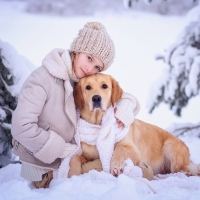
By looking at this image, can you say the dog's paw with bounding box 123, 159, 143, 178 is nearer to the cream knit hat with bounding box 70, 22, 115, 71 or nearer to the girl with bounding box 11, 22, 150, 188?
the girl with bounding box 11, 22, 150, 188

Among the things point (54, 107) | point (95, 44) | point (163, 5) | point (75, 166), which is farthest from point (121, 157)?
point (163, 5)

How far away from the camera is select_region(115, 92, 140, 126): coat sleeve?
1.91 m

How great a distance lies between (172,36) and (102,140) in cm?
155

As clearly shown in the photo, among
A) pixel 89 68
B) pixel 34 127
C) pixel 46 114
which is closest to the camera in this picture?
pixel 34 127

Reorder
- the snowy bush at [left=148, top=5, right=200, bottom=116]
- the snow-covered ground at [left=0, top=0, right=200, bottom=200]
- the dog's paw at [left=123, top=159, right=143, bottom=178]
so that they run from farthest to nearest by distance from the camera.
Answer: the snowy bush at [left=148, top=5, right=200, bottom=116], the snow-covered ground at [left=0, top=0, right=200, bottom=200], the dog's paw at [left=123, top=159, right=143, bottom=178]

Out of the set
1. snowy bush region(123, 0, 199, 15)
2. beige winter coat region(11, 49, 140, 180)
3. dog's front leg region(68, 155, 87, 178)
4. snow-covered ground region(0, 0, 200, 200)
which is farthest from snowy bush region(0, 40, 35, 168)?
snowy bush region(123, 0, 199, 15)

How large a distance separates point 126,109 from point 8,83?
1146 mm

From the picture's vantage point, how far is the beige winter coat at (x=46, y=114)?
1692mm

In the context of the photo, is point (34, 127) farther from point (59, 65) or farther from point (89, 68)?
point (89, 68)

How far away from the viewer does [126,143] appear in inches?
74.9

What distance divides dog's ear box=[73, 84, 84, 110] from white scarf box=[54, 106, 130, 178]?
10 centimetres

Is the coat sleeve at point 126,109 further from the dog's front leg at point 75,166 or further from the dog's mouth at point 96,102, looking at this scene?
the dog's front leg at point 75,166

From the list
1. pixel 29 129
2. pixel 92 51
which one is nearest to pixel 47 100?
pixel 29 129

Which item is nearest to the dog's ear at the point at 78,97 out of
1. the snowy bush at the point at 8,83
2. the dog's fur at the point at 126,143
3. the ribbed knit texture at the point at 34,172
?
the dog's fur at the point at 126,143
